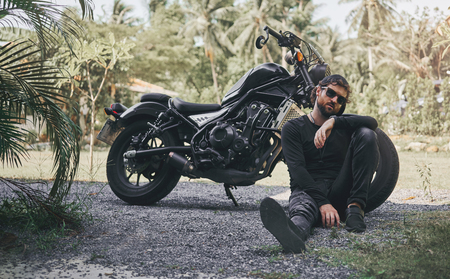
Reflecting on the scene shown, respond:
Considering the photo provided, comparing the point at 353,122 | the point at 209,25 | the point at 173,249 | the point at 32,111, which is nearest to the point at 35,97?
the point at 32,111

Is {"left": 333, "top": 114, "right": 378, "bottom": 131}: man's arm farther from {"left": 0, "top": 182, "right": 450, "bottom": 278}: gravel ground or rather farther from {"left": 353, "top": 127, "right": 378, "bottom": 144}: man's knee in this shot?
{"left": 0, "top": 182, "right": 450, "bottom": 278}: gravel ground

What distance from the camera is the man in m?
3.12

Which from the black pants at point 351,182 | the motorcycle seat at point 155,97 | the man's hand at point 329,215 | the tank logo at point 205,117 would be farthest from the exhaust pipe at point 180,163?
the man's hand at point 329,215

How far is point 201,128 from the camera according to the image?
4711 mm

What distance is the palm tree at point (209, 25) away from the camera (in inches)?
1379

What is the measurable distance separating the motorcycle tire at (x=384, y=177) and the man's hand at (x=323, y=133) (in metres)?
0.91

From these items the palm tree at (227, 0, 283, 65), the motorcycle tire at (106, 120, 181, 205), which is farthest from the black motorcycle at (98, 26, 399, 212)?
the palm tree at (227, 0, 283, 65)

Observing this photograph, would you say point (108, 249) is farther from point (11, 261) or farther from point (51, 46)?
point (51, 46)

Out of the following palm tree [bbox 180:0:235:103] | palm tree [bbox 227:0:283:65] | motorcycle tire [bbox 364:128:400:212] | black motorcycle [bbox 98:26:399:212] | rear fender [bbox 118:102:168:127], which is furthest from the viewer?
palm tree [bbox 180:0:235:103]

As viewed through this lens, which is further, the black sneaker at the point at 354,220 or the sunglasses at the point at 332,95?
the sunglasses at the point at 332,95

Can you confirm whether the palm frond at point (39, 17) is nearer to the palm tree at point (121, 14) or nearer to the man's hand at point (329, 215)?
the man's hand at point (329, 215)

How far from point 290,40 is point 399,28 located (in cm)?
2423

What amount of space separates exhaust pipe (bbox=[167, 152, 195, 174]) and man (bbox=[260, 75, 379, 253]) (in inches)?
59.1

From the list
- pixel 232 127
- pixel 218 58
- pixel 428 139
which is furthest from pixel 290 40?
pixel 218 58
